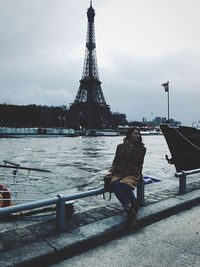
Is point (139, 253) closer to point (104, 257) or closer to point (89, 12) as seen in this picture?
point (104, 257)

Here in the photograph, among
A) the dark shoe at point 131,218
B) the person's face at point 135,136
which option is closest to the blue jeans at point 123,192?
the dark shoe at point 131,218

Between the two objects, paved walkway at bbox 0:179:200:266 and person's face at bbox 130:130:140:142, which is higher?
person's face at bbox 130:130:140:142

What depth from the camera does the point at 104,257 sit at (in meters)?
3.20

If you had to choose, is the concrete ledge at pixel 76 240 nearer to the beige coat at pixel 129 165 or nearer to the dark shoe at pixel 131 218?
the dark shoe at pixel 131 218

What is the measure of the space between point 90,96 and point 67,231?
9161 centimetres

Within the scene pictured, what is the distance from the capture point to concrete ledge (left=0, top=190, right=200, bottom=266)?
2.94 meters

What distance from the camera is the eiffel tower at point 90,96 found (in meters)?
87.8

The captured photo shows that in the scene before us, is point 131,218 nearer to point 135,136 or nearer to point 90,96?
point 135,136

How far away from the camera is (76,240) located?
3.37 metres

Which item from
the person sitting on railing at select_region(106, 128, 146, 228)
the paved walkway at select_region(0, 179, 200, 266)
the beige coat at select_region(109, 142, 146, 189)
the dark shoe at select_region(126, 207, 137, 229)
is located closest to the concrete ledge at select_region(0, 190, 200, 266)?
the paved walkway at select_region(0, 179, 200, 266)

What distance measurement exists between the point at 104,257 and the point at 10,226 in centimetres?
194

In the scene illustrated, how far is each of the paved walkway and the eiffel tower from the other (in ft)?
282

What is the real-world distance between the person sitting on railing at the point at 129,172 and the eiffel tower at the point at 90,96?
86.0m

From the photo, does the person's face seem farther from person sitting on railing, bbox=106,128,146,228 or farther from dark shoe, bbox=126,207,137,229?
dark shoe, bbox=126,207,137,229
